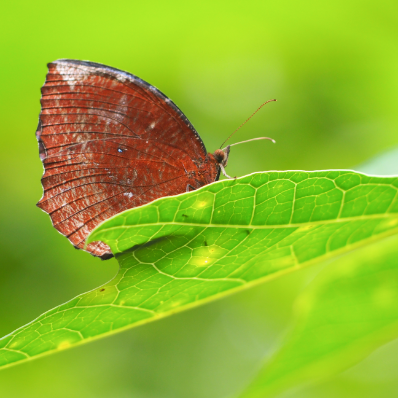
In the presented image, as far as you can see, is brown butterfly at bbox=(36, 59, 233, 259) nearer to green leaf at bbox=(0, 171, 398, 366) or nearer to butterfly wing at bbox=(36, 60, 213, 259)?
butterfly wing at bbox=(36, 60, 213, 259)

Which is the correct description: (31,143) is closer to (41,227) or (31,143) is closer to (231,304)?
(41,227)

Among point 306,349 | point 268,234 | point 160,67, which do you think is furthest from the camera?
point 160,67

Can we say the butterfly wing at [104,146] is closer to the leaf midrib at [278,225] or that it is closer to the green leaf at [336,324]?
the leaf midrib at [278,225]

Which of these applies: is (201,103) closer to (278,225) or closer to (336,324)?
(278,225)

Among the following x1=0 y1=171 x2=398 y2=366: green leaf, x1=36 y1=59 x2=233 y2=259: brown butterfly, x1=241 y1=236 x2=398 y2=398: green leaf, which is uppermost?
x1=36 y1=59 x2=233 y2=259: brown butterfly

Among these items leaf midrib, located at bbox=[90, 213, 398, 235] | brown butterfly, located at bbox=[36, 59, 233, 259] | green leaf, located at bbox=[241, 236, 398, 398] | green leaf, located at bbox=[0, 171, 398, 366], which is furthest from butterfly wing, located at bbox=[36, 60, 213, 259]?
green leaf, located at bbox=[241, 236, 398, 398]

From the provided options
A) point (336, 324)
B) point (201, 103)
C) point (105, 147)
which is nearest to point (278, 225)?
point (336, 324)

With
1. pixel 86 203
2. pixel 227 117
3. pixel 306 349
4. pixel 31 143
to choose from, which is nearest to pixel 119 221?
pixel 306 349
